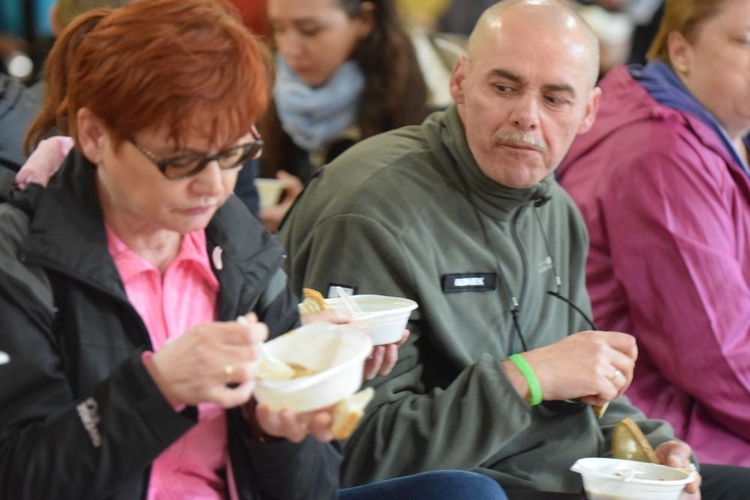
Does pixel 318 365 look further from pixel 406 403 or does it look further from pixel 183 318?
pixel 406 403

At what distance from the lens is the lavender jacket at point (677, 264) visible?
2.53 m

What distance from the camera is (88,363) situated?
1.50 m

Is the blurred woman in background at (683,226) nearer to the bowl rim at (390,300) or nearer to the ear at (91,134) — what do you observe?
the bowl rim at (390,300)

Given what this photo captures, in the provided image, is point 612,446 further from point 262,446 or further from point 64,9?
point 64,9

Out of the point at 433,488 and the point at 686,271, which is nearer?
the point at 433,488

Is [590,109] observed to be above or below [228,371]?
below

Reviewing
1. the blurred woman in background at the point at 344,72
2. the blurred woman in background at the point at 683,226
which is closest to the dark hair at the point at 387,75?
the blurred woman in background at the point at 344,72

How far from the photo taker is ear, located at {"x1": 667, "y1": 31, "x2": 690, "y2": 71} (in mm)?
2850

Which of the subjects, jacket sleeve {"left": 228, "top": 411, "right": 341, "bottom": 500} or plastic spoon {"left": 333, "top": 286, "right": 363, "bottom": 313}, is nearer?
jacket sleeve {"left": 228, "top": 411, "right": 341, "bottom": 500}

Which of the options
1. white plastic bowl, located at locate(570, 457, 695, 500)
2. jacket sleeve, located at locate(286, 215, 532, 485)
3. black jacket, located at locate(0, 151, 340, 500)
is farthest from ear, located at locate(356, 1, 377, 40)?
black jacket, located at locate(0, 151, 340, 500)

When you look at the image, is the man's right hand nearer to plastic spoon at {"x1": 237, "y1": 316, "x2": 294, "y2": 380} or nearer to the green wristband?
the green wristband

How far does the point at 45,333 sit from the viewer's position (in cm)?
148

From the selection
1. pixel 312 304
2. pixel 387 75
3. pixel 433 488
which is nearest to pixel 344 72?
pixel 387 75

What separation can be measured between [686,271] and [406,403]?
2.71 feet
